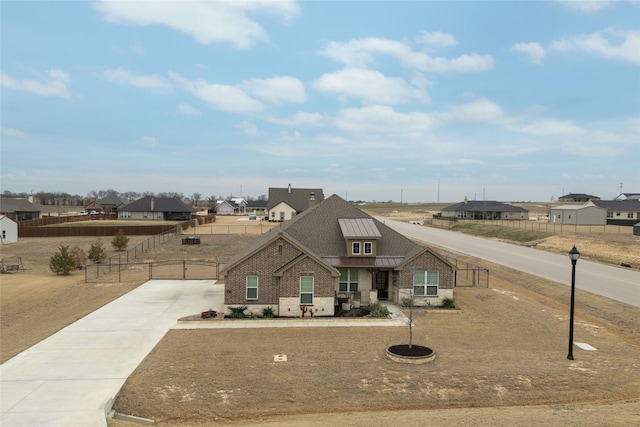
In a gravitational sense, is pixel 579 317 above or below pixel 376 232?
below

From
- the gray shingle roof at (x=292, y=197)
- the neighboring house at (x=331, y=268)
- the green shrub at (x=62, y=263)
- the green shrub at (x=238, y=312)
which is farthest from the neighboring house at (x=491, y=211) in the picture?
the green shrub at (x=238, y=312)

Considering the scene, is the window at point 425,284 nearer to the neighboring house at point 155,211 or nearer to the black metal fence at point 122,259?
the black metal fence at point 122,259

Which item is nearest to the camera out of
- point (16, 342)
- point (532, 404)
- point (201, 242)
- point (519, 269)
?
point (532, 404)

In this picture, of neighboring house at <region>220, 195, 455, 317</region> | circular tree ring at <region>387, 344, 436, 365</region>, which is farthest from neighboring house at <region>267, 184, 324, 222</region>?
circular tree ring at <region>387, 344, 436, 365</region>

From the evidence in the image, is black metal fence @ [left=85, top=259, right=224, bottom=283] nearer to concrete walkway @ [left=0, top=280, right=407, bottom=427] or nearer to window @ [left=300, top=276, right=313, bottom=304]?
concrete walkway @ [left=0, top=280, right=407, bottom=427]

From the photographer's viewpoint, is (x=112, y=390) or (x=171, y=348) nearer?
(x=112, y=390)

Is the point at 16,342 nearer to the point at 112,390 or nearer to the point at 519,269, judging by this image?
the point at 112,390

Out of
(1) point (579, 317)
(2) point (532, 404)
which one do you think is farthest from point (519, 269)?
(2) point (532, 404)

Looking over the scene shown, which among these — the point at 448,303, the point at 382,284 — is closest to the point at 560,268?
the point at 448,303
